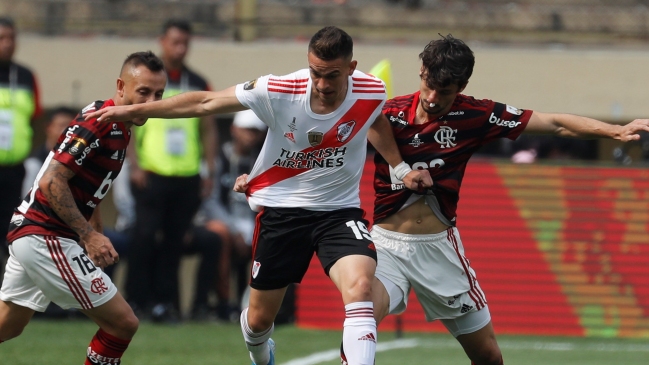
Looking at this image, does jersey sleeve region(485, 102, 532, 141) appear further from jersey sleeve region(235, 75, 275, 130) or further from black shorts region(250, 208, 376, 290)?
jersey sleeve region(235, 75, 275, 130)

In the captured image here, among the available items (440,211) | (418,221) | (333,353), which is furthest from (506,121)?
(333,353)

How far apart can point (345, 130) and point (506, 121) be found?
101 cm

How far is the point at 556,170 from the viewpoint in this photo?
11484 mm

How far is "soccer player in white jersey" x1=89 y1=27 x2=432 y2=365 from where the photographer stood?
20.3ft

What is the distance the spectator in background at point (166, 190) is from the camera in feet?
37.0

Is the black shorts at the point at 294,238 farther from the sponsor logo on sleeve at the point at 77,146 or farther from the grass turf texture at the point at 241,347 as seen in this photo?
the grass turf texture at the point at 241,347

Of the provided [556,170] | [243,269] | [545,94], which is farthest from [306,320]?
[545,94]

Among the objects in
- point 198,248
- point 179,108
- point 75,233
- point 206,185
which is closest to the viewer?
point 179,108

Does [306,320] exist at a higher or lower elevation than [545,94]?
lower

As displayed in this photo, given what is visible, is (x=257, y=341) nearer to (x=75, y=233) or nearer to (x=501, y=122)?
(x=75, y=233)

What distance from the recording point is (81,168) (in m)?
6.57

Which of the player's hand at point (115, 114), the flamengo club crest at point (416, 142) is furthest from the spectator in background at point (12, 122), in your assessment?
the flamengo club crest at point (416, 142)

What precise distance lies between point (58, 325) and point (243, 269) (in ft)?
6.97

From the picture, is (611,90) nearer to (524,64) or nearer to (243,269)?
(524,64)
